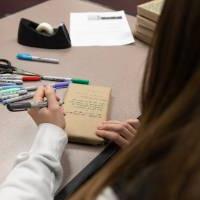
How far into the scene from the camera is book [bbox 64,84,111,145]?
3.21ft

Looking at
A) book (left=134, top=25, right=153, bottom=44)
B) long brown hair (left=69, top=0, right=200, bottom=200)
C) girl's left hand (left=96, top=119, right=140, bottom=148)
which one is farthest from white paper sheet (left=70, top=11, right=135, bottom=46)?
long brown hair (left=69, top=0, right=200, bottom=200)

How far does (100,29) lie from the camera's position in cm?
149

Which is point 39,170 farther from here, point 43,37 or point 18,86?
point 43,37

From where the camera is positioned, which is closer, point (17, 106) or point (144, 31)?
point (17, 106)

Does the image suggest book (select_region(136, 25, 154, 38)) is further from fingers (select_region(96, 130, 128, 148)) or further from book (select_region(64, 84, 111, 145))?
fingers (select_region(96, 130, 128, 148))

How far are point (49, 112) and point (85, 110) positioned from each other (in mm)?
102

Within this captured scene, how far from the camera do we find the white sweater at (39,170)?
80cm

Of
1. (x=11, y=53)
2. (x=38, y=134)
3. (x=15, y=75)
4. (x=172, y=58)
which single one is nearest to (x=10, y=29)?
(x=11, y=53)

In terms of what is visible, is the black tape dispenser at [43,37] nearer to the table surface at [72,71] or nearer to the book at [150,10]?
the table surface at [72,71]

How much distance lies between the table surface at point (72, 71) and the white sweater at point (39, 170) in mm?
41

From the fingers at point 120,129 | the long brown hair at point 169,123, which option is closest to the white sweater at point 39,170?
the fingers at point 120,129

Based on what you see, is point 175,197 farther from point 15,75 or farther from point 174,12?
point 15,75

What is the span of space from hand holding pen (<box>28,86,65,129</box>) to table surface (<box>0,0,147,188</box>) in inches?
1.6

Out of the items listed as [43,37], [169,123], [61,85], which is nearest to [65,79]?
[61,85]
